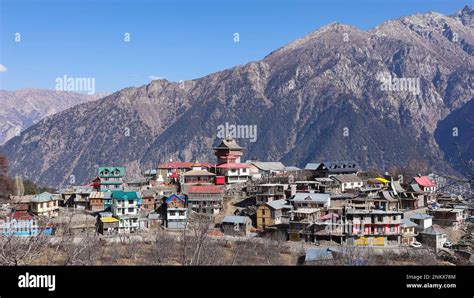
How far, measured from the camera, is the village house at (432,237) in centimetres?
3791

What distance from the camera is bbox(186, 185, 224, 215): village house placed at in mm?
44812

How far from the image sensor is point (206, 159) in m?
187

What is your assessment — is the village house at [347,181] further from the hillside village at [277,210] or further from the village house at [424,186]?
the village house at [424,186]

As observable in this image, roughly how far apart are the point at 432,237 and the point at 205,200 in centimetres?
1950

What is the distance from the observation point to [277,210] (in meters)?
41.4

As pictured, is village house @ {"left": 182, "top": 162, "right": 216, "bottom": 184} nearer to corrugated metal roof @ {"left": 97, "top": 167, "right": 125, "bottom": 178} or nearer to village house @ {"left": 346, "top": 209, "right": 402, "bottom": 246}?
corrugated metal roof @ {"left": 97, "top": 167, "right": 125, "bottom": 178}

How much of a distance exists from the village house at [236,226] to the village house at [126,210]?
25.6ft

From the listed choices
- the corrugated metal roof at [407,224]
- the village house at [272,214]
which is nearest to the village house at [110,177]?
the village house at [272,214]

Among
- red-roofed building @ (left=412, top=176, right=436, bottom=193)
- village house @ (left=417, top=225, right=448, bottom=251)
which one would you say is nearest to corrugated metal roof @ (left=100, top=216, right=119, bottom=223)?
village house @ (left=417, top=225, right=448, bottom=251)

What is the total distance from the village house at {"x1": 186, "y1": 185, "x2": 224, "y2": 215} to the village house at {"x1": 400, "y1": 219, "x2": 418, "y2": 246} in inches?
641

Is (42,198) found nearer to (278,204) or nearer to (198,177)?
(198,177)

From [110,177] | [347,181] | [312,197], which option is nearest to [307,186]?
[347,181]
